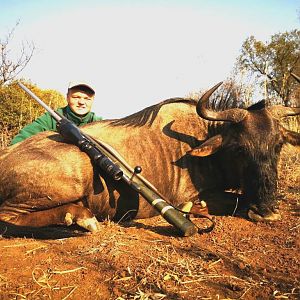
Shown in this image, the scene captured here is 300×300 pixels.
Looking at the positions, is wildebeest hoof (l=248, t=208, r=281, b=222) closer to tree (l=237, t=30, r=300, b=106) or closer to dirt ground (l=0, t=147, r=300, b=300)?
dirt ground (l=0, t=147, r=300, b=300)

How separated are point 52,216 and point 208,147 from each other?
6.43 ft

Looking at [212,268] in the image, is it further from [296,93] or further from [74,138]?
[296,93]

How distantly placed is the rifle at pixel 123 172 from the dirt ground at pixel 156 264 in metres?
0.18

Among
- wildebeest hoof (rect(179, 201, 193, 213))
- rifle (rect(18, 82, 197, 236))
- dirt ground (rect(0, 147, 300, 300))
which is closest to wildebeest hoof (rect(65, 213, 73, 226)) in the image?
dirt ground (rect(0, 147, 300, 300))

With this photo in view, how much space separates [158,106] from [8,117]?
9568 millimetres

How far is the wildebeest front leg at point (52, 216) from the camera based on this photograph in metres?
3.69

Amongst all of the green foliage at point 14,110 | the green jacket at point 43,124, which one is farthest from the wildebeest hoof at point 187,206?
the green foliage at point 14,110

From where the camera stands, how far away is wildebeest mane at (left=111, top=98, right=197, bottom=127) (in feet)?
15.0

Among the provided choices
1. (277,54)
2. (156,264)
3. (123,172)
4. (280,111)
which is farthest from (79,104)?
(277,54)

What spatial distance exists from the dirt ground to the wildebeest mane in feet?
4.58

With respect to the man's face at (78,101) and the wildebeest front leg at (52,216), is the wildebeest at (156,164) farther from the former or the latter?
the man's face at (78,101)

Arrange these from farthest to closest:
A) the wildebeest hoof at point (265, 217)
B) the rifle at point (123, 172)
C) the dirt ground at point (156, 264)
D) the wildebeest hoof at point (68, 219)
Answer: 1. the wildebeest hoof at point (265, 217)
2. the wildebeest hoof at point (68, 219)
3. the rifle at point (123, 172)
4. the dirt ground at point (156, 264)

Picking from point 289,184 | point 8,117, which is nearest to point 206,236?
point 289,184

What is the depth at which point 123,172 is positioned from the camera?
3.75 metres
